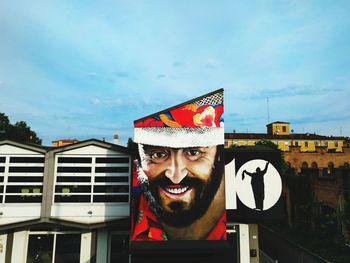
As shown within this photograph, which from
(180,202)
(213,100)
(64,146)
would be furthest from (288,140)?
(64,146)

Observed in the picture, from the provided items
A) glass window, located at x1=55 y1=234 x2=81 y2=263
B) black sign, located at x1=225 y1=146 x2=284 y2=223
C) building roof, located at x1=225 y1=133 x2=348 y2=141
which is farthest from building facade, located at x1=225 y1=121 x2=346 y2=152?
glass window, located at x1=55 y1=234 x2=81 y2=263

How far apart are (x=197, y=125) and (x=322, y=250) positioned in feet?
42.4

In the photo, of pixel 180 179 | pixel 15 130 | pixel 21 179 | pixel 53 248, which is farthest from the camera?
pixel 15 130

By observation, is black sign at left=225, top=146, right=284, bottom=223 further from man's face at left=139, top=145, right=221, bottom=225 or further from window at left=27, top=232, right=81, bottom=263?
window at left=27, top=232, right=81, bottom=263

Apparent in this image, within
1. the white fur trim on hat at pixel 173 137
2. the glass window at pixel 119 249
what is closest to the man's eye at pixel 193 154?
the white fur trim on hat at pixel 173 137

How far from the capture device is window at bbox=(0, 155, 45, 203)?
17.9 metres

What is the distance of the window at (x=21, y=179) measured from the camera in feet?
58.7

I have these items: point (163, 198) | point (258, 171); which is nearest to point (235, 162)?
point (258, 171)

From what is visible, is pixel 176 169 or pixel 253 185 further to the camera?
pixel 253 185

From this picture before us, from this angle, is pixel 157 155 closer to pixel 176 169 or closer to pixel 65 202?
pixel 176 169

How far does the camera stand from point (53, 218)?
17.7 metres

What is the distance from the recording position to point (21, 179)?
59.3ft

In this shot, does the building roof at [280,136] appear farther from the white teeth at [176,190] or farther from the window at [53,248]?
the window at [53,248]

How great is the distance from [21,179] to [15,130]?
1590 inches
